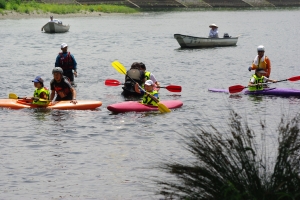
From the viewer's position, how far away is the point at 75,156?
14.6m

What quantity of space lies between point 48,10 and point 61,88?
227 feet

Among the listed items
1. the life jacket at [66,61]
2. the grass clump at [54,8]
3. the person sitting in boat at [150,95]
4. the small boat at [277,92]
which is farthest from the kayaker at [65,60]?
the grass clump at [54,8]

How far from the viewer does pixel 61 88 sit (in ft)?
64.7

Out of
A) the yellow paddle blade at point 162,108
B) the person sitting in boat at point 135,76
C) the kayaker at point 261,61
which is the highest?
the kayaker at point 261,61

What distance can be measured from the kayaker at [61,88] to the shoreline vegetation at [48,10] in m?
62.2

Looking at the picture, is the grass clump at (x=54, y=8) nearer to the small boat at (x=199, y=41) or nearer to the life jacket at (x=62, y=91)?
the small boat at (x=199, y=41)

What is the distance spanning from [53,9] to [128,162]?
76.6 metres

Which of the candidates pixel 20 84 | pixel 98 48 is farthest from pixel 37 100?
pixel 98 48

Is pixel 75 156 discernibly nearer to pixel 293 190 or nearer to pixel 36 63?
pixel 293 190

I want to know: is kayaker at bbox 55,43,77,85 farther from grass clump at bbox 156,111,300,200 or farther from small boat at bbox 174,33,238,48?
small boat at bbox 174,33,238,48

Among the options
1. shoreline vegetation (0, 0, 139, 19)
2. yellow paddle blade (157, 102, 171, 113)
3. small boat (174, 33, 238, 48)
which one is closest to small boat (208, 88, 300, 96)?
yellow paddle blade (157, 102, 171, 113)

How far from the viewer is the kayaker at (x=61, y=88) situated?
19.2 meters

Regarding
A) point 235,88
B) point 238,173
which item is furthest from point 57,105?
point 238,173

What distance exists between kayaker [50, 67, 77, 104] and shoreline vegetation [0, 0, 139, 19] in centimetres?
6220
